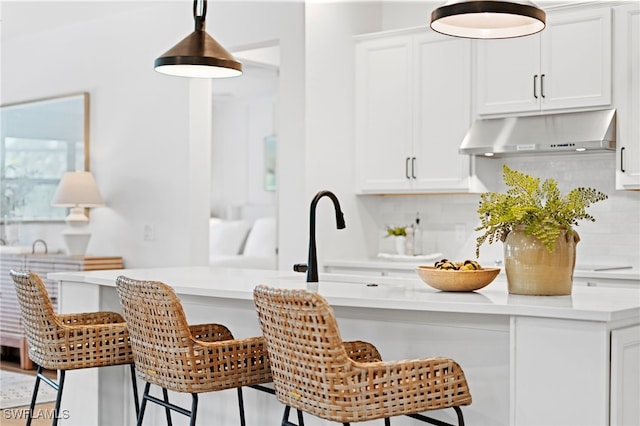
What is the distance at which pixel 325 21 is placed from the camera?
17.8ft

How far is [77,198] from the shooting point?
20.3ft

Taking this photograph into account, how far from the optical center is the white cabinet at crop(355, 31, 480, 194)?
5195 millimetres

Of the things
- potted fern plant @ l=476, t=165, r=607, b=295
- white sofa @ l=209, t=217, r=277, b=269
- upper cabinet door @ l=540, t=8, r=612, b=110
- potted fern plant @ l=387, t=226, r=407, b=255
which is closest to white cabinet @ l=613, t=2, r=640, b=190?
upper cabinet door @ l=540, t=8, r=612, b=110

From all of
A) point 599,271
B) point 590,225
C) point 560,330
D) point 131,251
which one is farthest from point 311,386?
point 131,251

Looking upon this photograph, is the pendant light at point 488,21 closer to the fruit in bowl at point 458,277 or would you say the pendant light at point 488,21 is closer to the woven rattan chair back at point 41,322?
the fruit in bowl at point 458,277

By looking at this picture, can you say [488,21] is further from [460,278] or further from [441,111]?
[441,111]

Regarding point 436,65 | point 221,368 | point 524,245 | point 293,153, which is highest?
point 436,65

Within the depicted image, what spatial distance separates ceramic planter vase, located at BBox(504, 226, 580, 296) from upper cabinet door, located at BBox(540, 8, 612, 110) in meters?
2.04

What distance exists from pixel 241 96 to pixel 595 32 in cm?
547

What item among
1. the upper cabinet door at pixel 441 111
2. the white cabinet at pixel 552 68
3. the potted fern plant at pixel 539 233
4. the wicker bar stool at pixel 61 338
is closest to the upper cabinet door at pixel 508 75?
the white cabinet at pixel 552 68

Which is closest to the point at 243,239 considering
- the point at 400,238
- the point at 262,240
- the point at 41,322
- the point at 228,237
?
the point at 228,237

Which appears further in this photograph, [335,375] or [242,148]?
[242,148]

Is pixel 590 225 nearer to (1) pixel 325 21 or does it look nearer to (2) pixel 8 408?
(1) pixel 325 21

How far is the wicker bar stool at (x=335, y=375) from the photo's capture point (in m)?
2.37
